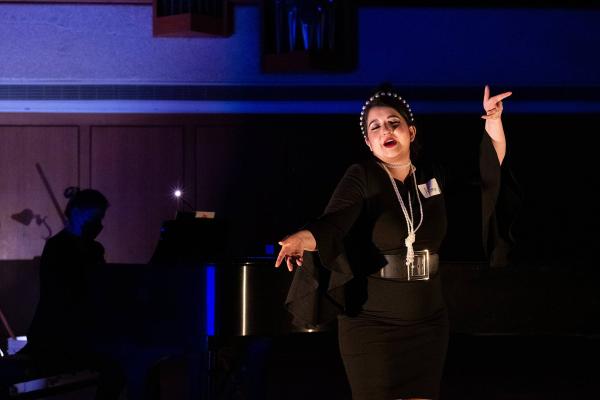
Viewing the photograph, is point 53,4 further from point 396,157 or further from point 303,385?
point 396,157

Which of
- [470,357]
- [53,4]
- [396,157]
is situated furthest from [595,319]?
[53,4]

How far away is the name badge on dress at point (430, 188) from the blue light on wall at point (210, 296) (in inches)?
50.3

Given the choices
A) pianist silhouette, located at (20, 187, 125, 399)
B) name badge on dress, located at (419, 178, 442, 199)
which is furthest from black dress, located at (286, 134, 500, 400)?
pianist silhouette, located at (20, 187, 125, 399)

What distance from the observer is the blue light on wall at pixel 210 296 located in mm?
3584

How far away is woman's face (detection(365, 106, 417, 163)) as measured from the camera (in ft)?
8.54

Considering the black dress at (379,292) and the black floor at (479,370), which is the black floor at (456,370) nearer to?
the black floor at (479,370)

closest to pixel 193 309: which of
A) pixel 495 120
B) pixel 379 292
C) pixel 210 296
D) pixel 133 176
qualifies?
pixel 210 296

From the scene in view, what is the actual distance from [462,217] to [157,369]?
12.7ft

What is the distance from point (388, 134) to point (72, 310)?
6.71 ft

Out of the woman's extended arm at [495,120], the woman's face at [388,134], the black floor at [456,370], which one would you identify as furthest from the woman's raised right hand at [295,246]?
the black floor at [456,370]

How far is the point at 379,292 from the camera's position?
8.35 feet

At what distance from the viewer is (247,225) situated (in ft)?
23.9

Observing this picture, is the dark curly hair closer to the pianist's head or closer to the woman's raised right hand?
the pianist's head

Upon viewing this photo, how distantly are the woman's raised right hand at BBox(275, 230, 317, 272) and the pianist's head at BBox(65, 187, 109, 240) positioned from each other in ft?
7.36
